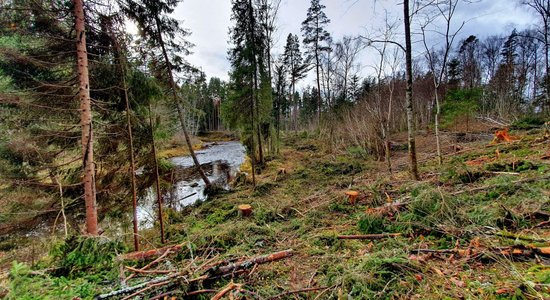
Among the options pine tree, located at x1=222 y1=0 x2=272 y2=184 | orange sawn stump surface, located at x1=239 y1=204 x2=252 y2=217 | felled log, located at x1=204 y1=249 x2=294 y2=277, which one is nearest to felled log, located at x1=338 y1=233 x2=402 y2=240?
felled log, located at x1=204 y1=249 x2=294 y2=277

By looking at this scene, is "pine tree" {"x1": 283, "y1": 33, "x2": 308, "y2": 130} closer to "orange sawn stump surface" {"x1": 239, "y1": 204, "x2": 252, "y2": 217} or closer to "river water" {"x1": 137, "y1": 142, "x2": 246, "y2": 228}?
"river water" {"x1": 137, "y1": 142, "x2": 246, "y2": 228}

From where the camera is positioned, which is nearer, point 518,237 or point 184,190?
point 518,237

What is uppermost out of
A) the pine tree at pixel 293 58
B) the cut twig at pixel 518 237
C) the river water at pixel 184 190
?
the pine tree at pixel 293 58

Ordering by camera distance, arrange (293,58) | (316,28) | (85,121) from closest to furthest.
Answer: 1. (85,121)
2. (316,28)
3. (293,58)

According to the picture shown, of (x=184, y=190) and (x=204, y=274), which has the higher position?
(x=204, y=274)

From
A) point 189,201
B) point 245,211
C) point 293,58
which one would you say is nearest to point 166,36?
point 189,201

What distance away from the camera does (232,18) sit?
429 inches

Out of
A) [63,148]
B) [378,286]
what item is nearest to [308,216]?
[378,286]

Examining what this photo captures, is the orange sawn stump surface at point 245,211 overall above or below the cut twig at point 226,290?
below

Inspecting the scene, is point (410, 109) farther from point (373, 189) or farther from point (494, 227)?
point (494, 227)

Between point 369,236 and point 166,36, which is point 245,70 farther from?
point 369,236

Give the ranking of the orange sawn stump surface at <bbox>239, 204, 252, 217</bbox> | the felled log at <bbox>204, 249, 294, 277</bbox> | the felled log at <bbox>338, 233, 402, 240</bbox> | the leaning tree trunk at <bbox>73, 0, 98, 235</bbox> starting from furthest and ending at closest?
the orange sawn stump surface at <bbox>239, 204, 252, 217</bbox>, the leaning tree trunk at <bbox>73, 0, 98, 235</bbox>, the felled log at <bbox>338, 233, 402, 240</bbox>, the felled log at <bbox>204, 249, 294, 277</bbox>

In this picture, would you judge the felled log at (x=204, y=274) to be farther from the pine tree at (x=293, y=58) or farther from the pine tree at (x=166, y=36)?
the pine tree at (x=293, y=58)

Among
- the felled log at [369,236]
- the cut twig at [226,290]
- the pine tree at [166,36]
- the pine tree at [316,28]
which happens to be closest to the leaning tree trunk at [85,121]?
the cut twig at [226,290]
